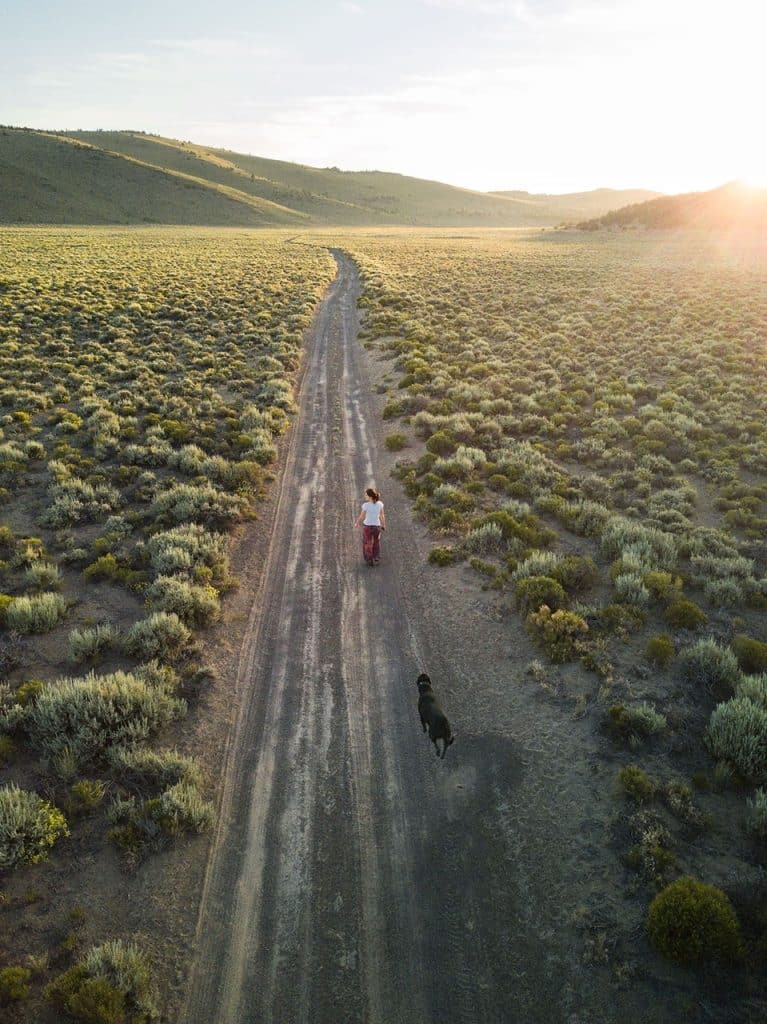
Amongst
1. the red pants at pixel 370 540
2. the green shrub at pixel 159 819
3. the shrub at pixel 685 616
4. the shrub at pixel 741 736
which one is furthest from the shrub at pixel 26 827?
the shrub at pixel 685 616

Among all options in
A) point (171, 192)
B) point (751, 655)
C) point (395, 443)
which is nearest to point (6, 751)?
point (751, 655)

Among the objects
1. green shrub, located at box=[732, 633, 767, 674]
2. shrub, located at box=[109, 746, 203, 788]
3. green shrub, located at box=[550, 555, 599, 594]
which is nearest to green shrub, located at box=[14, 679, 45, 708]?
shrub, located at box=[109, 746, 203, 788]

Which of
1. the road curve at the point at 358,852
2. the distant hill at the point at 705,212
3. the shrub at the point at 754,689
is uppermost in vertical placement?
the distant hill at the point at 705,212

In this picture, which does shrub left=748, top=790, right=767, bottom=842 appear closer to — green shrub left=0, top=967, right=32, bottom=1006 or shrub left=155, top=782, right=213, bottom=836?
shrub left=155, top=782, right=213, bottom=836

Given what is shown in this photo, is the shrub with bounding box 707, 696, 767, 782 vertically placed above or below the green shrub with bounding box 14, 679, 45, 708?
above

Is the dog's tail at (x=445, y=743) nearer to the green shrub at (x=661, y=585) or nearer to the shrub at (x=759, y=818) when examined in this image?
the shrub at (x=759, y=818)

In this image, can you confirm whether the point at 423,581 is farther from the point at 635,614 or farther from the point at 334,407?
the point at 334,407

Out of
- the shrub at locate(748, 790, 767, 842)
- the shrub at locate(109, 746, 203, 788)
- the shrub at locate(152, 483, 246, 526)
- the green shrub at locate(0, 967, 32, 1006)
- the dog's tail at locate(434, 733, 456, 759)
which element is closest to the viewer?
the green shrub at locate(0, 967, 32, 1006)
